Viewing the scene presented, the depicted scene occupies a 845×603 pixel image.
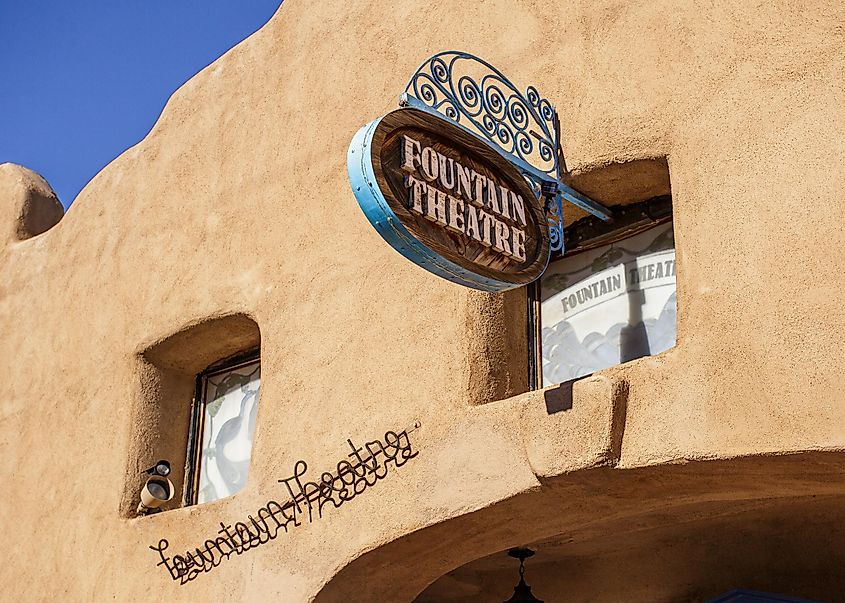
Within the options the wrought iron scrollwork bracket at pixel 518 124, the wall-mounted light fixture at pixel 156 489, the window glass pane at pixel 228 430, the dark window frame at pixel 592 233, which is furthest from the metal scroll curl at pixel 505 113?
the wall-mounted light fixture at pixel 156 489

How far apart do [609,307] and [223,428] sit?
295 centimetres

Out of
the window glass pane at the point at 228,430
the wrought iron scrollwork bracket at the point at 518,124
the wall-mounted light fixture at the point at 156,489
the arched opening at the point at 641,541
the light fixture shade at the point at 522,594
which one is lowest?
the light fixture shade at the point at 522,594

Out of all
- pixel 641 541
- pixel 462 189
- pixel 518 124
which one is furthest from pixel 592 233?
pixel 641 541

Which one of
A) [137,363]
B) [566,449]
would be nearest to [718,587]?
[566,449]

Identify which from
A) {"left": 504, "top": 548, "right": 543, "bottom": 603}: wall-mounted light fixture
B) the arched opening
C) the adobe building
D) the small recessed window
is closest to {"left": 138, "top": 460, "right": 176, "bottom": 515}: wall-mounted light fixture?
the adobe building

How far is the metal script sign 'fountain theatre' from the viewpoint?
4922 millimetres

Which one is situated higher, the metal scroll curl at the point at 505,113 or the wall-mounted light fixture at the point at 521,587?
the metal scroll curl at the point at 505,113

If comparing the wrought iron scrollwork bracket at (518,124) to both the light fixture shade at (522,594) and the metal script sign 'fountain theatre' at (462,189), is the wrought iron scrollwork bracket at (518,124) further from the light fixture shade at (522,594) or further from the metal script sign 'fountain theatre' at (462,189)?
the light fixture shade at (522,594)

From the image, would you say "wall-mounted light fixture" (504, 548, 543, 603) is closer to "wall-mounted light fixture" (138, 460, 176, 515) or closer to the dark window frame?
the dark window frame

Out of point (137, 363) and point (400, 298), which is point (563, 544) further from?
point (137, 363)

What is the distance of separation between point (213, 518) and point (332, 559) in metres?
1.03

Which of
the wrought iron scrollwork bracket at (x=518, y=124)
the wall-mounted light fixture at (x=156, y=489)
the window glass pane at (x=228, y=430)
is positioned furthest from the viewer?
the window glass pane at (x=228, y=430)

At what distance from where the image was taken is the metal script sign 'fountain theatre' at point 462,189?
4922 millimetres

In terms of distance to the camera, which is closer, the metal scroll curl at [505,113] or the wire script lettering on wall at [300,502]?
the metal scroll curl at [505,113]
